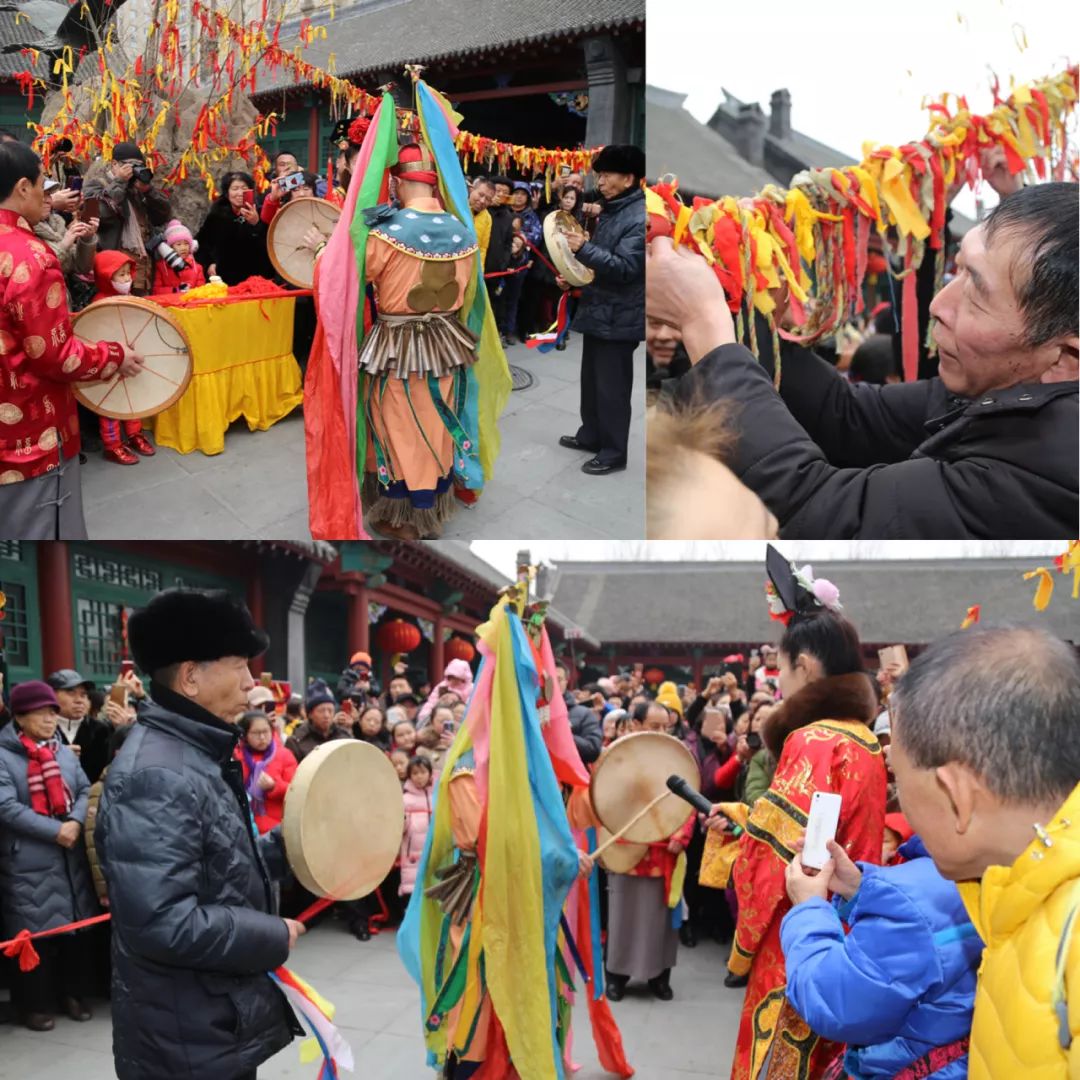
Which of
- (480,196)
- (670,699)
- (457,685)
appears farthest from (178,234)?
(457,685)

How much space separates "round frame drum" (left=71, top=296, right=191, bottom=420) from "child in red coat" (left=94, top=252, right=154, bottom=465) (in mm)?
145

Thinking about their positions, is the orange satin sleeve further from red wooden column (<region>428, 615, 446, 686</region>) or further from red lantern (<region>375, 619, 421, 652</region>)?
red wooden column (<region>428, 615, 446, 686</region>)

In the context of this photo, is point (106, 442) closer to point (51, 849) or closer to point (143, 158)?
point (143, 158)

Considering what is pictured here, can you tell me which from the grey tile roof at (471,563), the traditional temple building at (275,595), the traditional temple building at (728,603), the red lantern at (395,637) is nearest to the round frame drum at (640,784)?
the traditional temple building at (275,595)

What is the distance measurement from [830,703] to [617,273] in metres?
1.49

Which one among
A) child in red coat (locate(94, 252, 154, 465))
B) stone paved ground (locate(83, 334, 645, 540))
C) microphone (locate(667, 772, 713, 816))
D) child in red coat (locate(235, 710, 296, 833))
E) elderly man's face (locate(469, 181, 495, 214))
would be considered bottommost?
child in red coat (locate(235, 710, 296, 833))

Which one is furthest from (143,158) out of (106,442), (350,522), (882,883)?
(882,883)

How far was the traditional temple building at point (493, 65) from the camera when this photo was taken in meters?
3.08

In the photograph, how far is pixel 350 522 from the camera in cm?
342

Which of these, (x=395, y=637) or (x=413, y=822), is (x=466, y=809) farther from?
(x=395, y=637)

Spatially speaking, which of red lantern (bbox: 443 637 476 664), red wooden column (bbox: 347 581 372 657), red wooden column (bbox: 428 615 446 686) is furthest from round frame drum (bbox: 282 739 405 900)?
red lantern (bbox: 443 637 476 664)

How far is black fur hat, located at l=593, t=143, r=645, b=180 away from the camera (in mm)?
3088

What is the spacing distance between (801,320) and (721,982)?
10.7 feet

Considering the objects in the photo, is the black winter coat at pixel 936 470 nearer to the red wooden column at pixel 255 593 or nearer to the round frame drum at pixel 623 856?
the round frame drum at pixel 623 856
